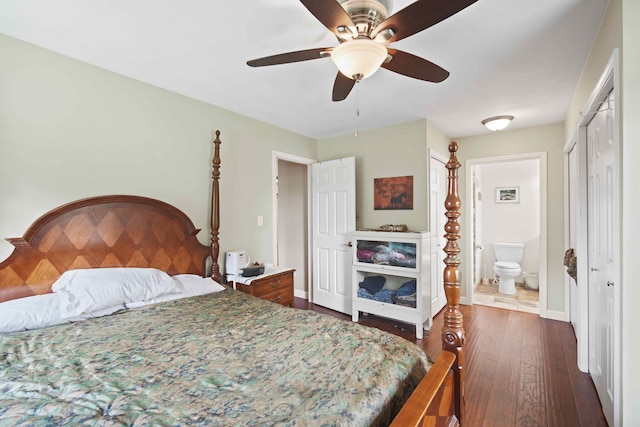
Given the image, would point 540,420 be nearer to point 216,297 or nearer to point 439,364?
point 439,364

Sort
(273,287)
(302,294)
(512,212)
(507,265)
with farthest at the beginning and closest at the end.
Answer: (512,212), (507,265), (302,294), (273,287)

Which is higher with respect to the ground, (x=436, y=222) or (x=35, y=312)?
(x=436, y=222)

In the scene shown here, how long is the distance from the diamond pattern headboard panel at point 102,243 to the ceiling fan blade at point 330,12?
1970 millimetres

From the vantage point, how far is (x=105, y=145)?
2232 millimetres

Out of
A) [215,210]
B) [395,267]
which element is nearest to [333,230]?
[395,267]

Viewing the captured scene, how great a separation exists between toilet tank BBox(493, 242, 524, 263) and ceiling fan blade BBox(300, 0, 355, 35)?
206 inches

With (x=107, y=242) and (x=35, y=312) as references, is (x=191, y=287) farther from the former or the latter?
(x=35, y=312)

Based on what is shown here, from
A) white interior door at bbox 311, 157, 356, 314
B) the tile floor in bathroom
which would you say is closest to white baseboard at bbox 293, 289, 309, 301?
white interior door at bbox 311, 157, 356, 314

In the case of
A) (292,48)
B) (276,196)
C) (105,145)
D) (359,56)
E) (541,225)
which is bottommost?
(541,225)

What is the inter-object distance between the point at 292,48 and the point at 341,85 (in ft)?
1.40

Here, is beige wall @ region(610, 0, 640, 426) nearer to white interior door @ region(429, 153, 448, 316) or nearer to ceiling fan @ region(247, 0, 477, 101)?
ceiling fan @ region(247, 0, 477, 101)

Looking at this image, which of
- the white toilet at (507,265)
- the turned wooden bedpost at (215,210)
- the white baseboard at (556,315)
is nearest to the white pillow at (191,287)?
the turned wooden bedpost at (215,210)

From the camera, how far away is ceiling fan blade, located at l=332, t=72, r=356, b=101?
185 centimetres

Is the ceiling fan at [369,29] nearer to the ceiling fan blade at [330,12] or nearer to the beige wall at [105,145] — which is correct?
the ceiling fan blade at [330,12]
